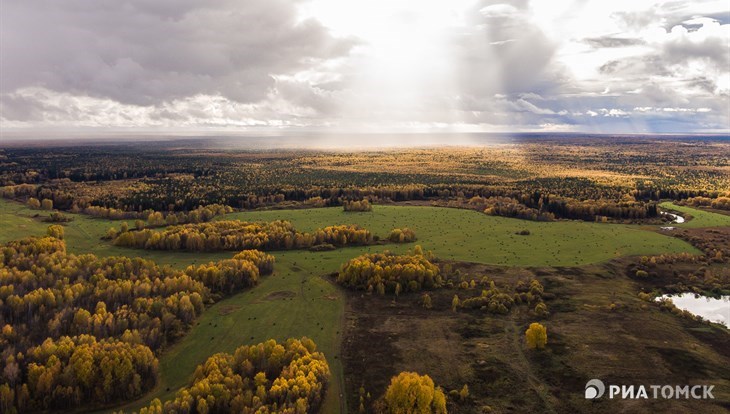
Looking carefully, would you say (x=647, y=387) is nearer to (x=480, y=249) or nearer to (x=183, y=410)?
(x=183, y=410)

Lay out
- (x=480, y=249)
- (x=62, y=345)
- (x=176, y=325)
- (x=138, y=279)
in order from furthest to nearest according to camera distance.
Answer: (x=480, y=249) < (x=138, y=279) < (x=176, y=325) < (x=62, y=345)

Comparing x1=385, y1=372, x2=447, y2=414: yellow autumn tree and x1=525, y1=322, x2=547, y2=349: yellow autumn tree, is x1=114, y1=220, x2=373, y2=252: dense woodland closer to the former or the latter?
x1=525, y1=322, x2=547, y2=349: yellow autumn tree

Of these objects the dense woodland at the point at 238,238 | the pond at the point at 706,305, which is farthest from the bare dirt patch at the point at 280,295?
the pond at the point at 706,305

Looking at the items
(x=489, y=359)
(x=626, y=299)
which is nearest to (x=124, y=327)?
(x=489, y=359)

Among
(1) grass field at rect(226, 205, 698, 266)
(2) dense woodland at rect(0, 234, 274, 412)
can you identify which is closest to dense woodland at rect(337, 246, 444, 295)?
(2) dense woodland at rect(0, 234, 274, 412)

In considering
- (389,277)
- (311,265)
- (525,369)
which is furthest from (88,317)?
(525,369)

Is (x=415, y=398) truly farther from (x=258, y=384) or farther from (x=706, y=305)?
(x=706, y=305)
